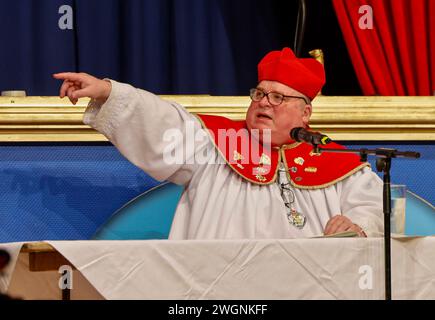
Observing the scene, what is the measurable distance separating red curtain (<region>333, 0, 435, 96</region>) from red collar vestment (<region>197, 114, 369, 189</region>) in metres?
0.58

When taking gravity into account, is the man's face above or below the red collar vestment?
above

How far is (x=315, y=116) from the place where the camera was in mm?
3654

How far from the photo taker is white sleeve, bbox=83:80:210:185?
3047 mm

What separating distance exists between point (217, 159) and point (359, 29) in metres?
0.90

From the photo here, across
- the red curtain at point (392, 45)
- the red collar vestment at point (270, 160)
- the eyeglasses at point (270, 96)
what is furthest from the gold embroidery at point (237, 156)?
the red curtain at point (392, 45)

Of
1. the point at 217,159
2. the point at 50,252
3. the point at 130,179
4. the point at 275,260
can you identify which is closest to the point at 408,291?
the point at 275,260

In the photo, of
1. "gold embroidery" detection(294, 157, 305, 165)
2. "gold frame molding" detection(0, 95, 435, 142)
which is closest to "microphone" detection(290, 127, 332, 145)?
"gold embroidery" detection(294, 157, 305, 165)

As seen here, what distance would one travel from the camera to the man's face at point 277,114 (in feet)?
10.6

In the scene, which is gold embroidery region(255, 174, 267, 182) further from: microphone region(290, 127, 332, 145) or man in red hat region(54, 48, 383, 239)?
microphone region(290, 127, 332, 145)

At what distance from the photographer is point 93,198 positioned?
3.66 metres

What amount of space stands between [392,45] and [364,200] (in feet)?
2.90

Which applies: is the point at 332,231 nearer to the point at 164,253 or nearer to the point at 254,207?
the point at 254,207

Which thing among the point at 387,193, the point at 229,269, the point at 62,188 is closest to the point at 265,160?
the point at 62,188

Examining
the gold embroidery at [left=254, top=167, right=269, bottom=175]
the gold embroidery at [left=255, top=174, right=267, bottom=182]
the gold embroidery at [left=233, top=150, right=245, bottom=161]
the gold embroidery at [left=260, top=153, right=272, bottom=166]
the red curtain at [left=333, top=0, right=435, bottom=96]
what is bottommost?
the gold embroidery at [left=255, top=174, right=267, bottom=182]
